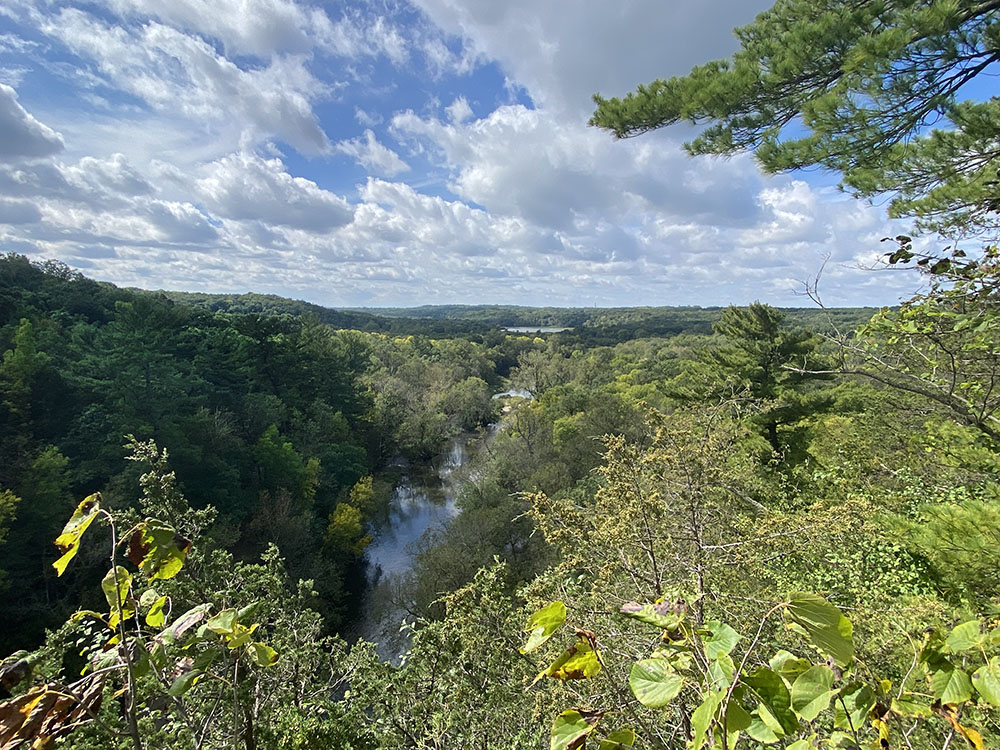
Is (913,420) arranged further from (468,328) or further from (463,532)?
(468,328)

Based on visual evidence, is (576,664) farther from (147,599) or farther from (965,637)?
(147,599)

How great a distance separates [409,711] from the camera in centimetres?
480

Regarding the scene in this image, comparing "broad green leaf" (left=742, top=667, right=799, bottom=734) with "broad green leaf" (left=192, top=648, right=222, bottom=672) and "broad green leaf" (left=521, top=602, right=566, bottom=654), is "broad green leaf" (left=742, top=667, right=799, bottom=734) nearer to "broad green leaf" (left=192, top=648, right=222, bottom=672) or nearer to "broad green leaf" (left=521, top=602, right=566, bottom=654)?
"broad green leaf" (left=521, top=602, right=566, bottom=654)

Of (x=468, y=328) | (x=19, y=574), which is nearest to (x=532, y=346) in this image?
(x=468, y=328)

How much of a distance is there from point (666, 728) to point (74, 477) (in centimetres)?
2121

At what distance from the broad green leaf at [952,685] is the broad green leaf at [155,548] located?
1.62 metres

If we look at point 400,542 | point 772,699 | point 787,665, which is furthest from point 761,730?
point 400,542

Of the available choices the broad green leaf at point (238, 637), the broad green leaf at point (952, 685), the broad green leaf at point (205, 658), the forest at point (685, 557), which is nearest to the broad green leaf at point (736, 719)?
the forest at point (685, 557)

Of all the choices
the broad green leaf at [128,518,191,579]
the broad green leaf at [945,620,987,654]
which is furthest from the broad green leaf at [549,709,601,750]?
the broad green leaf at [128,518,191,579]

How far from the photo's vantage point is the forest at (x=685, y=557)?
1.00 meters

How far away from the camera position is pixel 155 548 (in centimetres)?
108

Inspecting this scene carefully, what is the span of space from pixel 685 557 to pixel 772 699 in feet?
13.4

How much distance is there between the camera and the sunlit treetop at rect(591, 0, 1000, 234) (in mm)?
3268

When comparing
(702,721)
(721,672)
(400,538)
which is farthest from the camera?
(400,538)
